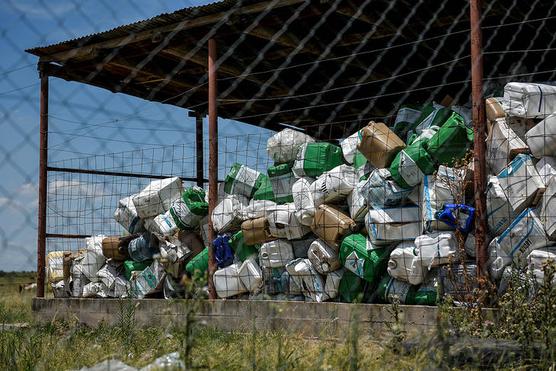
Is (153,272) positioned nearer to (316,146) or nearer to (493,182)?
(316,146)

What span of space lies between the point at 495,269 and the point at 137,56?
15.2ft

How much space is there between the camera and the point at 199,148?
9047 millimetres

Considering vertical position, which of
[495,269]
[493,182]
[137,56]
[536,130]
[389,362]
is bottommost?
[389,362]

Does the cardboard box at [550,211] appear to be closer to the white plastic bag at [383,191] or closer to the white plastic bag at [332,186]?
the white plastic bag at [383,191]

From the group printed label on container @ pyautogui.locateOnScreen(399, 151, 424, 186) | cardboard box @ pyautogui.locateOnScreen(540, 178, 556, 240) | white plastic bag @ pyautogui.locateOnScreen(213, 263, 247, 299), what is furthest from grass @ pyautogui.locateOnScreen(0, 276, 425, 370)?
white plastic bag @ pyautogui.locateOnScreen(213, 263, 247, 299)

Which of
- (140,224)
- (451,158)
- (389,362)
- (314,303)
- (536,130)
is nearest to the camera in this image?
(389,362)

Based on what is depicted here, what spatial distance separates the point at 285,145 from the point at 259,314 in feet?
5.19

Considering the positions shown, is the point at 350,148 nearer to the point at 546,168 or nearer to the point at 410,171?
the point at 410,171

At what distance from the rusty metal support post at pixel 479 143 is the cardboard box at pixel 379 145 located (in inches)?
28.1

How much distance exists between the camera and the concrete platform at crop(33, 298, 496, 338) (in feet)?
15.8

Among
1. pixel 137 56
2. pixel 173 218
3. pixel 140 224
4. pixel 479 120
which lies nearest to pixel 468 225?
pixel 479 120

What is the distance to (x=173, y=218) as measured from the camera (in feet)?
21.9

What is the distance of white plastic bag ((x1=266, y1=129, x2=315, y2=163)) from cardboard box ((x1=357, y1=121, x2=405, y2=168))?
886mm

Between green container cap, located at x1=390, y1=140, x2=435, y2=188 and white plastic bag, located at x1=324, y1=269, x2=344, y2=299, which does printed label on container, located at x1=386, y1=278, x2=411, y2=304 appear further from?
green container cap, located at x1=390, y1=140, x2=435, y2=188
